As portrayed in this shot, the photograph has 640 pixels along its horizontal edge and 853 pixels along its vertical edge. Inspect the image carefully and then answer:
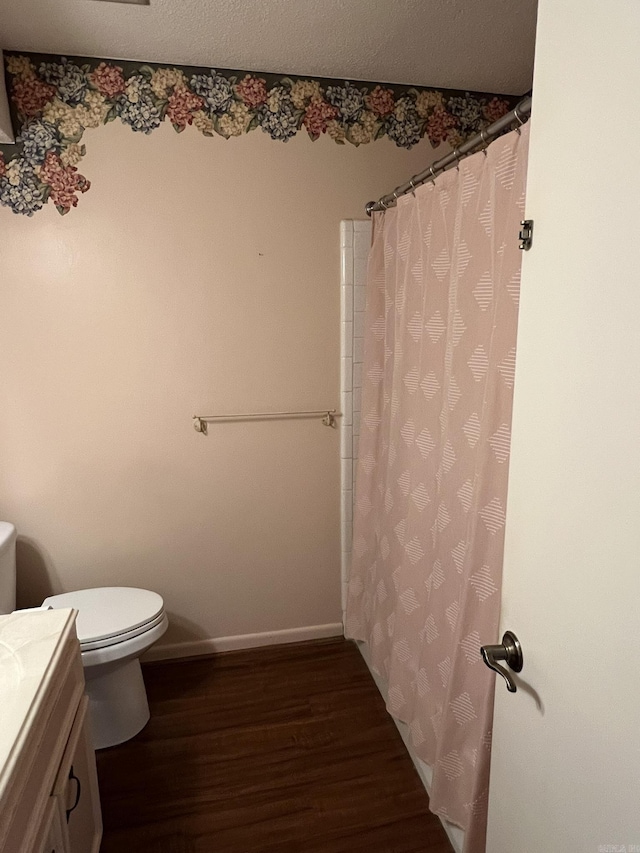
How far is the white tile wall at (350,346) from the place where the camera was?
2.09m

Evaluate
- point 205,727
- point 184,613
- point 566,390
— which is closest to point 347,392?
point 184,613

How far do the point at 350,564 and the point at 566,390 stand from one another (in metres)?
1.75

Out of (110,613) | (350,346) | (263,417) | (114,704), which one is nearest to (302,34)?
(350,346)

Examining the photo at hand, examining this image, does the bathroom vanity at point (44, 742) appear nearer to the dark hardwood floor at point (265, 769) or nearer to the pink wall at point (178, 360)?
the dark hardwood floor at point (265, 769)

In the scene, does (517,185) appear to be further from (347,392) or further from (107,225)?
(107,225)

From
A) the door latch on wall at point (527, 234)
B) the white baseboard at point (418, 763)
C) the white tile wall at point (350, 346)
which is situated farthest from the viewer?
the white tile wall at point (350, 346)

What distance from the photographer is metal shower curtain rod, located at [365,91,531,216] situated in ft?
3.44

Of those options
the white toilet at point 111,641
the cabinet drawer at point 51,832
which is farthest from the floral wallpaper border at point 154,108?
the cabinet drawer at point 51,832

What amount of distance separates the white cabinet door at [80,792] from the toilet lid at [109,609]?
350 millimetres

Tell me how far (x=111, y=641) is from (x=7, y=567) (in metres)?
0.46

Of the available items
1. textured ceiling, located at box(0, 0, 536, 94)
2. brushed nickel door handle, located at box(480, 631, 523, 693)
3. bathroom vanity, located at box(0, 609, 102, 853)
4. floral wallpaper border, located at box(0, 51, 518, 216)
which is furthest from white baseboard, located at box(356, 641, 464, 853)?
textured ceiling, located at box(0, 0, 536, 94)

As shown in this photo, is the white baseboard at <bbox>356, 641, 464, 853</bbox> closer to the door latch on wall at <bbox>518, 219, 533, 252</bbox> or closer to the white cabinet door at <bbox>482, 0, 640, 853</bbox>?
the white cabinet door at <bbox>482, 0, 640, 853</bbox>

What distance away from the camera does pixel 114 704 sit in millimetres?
1847

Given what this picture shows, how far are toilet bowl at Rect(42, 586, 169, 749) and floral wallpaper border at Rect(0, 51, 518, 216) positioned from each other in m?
1.39
